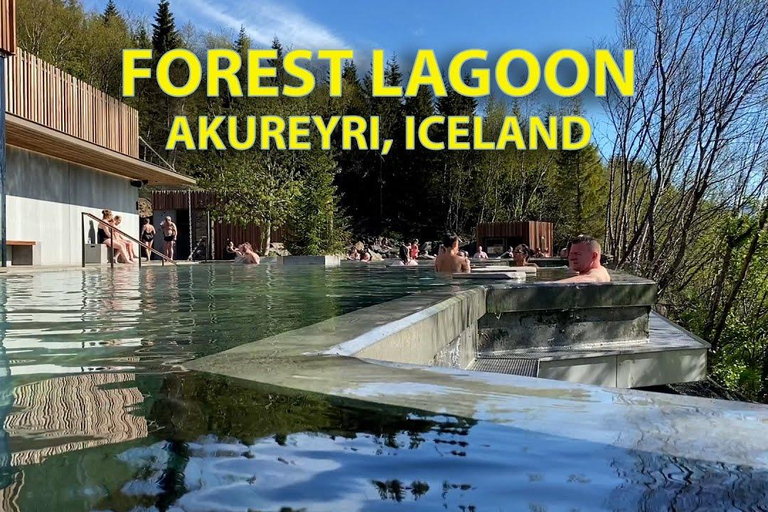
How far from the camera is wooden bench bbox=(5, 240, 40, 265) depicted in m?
12.6

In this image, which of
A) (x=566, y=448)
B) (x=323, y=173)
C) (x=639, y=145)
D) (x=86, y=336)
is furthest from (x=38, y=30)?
(x=566, y=448)

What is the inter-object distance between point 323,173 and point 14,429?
26966 millimetres

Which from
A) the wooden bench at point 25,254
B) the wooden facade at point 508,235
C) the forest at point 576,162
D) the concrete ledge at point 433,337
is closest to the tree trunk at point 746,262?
the forest at point 576,162

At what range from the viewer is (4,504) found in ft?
2.55

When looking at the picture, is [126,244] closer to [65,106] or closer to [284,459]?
[65,106]

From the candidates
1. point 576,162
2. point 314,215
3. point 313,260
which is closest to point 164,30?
point 314,215

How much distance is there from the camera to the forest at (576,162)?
11.1 metres

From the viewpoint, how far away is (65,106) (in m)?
13.3

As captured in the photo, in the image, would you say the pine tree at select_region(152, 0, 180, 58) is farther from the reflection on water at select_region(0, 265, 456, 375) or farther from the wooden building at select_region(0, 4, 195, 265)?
the reflection on water at select_region(0, 265, 456, 375)

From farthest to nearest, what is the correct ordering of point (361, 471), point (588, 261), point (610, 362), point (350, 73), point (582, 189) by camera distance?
point (350, 73)
point (582, 189)
point (588, 261)
point (610, 362)
point (361, 471)

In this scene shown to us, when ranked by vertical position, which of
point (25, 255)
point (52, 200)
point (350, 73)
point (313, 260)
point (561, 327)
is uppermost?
point (350, 73)

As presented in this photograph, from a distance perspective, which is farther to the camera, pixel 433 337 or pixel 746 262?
pixel 746 262

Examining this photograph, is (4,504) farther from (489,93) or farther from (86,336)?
(489,93)

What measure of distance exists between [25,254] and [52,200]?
57.9 inches
